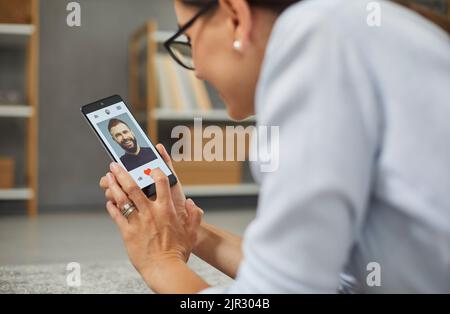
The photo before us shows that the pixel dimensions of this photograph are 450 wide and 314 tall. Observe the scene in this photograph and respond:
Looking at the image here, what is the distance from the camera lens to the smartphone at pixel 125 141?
2.01ft

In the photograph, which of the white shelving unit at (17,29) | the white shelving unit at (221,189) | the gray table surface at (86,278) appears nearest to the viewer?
the gray table surface at (86,278)

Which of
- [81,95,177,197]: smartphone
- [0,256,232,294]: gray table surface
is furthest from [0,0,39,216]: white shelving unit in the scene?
[81,95,177,197]: smartphone

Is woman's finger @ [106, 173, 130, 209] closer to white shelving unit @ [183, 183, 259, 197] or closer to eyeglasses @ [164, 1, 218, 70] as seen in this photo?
eyeglasses @ [164, 1, 218, 70]

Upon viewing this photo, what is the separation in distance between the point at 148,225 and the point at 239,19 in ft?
0.68

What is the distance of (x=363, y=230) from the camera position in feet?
1.26

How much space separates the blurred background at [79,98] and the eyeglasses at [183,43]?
182 cm

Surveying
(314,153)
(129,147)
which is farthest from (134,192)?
(314,153)

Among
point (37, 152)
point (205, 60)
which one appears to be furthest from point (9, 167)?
point (205, 60)

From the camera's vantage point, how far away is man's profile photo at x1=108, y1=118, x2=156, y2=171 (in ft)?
2.05

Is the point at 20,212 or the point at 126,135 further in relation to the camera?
the point at 20,212

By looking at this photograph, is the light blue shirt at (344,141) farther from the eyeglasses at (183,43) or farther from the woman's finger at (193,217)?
the woman's finger at (193,217)

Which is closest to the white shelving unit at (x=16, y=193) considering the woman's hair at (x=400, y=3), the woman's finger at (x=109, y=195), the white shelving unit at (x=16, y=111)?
the white shelving unit at (x=16, y=111)
